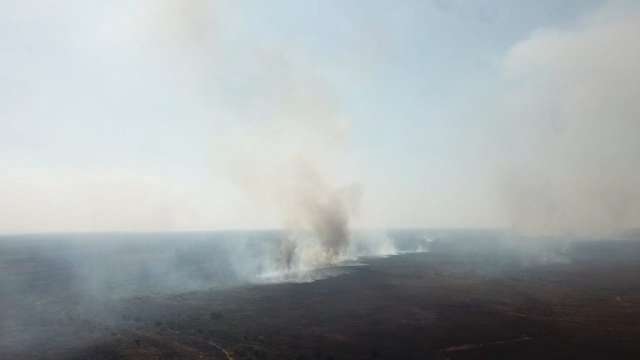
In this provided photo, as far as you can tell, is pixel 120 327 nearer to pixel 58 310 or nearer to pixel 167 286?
pixel 58 310

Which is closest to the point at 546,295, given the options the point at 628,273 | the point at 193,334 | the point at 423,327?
the point at 423,327

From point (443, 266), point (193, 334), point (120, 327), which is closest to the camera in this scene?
point (193, 334)

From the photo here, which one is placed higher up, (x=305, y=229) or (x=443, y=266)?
(x=305, y=229)

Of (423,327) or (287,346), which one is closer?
(287,346)

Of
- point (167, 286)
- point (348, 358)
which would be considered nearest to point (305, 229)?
point (167, 286)

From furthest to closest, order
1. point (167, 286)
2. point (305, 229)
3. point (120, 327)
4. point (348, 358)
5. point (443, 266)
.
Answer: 1. point (305, 229)
2. point (443, 266)
3. point (167, 286)
4. point (120, 327)
5. point (348, 358)

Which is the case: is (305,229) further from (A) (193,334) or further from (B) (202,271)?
(A) (193,334)
